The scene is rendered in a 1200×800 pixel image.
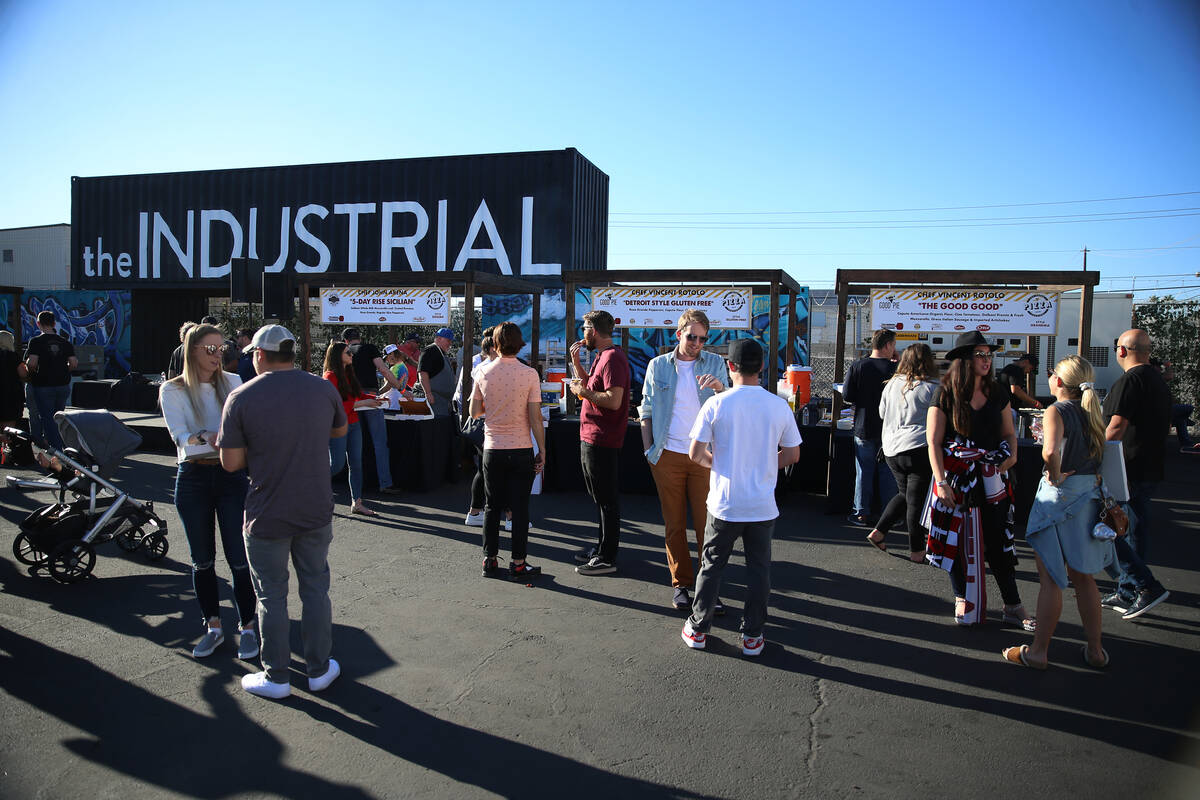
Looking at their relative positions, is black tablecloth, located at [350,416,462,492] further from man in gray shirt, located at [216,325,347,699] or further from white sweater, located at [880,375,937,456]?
white sweater, located at [880,375,937,456]

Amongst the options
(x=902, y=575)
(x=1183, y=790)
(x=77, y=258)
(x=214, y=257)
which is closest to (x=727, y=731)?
(x=1183, y=790)

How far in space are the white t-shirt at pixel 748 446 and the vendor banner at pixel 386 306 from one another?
5.91 m

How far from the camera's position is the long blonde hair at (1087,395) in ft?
13.3

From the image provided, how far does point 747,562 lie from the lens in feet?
13.1

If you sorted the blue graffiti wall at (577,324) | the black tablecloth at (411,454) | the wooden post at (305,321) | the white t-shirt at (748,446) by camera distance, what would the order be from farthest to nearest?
the blue graffiti wall at (577,324)
the wooden post at (305,321)
the black tablecloth at (411,454)
the white t-shirt at (748,446)

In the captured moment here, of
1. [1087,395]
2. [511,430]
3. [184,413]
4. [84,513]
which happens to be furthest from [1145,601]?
[84,513]

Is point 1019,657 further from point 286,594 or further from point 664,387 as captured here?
point 286,594

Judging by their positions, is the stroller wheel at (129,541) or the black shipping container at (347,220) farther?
the black shipping container at (347,220)

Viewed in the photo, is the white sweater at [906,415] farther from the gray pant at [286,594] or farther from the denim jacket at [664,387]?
the gray pant at [286,594]

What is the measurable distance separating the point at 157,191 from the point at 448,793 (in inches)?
930

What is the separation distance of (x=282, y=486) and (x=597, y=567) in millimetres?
2707

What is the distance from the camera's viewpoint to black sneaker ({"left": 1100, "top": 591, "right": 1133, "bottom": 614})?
16.4 ft

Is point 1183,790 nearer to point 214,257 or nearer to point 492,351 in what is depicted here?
point 492,351

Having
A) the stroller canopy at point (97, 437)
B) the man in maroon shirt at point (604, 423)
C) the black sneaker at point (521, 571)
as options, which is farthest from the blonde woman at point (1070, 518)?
the stroller canopy at point (97, 437)
